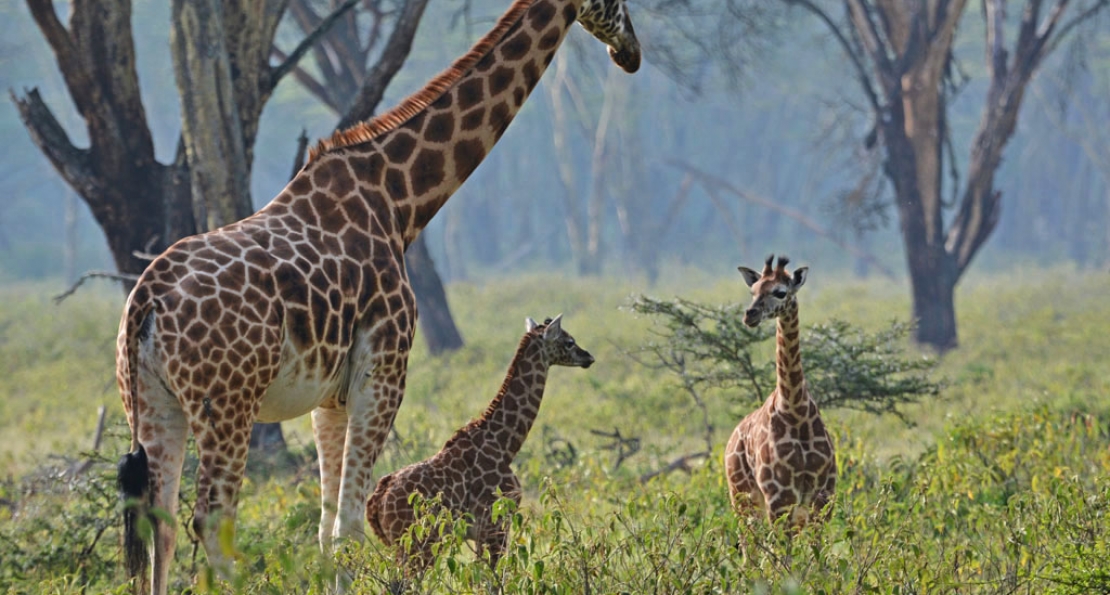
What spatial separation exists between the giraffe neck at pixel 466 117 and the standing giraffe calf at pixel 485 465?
98 cm

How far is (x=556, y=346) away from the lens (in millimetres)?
6816

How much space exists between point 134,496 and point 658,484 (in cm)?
418

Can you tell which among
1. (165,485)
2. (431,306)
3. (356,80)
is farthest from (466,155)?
(431,306)

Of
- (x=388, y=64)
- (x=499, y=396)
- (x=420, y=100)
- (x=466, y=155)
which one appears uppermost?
(x=388, y=64)

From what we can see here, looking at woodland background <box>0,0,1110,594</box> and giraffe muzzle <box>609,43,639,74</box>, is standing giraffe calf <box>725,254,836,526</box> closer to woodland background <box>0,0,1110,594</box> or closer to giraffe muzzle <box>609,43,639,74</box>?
woodland background <box>0,0,1110,594</box>

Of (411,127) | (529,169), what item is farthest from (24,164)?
(411,127)

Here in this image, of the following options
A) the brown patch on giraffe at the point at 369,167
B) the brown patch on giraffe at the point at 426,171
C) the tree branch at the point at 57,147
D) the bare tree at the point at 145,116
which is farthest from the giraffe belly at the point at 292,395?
the tree branch at the point at 57,147

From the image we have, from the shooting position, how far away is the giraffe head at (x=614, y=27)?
667cm

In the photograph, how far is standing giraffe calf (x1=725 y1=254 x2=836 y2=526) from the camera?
630cm

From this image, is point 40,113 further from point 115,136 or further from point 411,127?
point 411,127

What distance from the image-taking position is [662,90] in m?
58.2

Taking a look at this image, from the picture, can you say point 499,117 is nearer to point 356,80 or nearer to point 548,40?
point 548,40

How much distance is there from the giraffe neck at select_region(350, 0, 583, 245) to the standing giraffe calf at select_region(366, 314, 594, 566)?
3.21ft

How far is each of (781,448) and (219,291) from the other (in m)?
3.00
